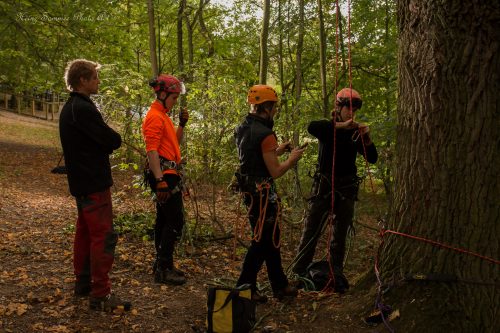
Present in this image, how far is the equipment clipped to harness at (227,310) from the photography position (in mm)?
3588

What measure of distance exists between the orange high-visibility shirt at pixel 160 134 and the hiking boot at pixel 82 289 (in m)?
1.27

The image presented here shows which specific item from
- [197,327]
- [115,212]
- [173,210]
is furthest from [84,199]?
[115,212]

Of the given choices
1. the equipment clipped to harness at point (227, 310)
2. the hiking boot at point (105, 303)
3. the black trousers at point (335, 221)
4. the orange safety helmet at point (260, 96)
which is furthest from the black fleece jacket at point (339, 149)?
the hiking boot at point (105, 303)

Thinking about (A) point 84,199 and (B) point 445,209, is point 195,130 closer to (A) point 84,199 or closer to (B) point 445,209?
(A) point 84,199

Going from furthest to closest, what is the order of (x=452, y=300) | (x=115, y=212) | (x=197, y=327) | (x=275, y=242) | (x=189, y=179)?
1. (x=115, y=212)
2. (x=189, y=179)
3. (x=275, y=242)
4. (x=197, y=327)
5. (x=452, y=300)

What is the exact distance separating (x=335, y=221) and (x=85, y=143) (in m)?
2.53

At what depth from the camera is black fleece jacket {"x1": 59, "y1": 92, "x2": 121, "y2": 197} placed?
3783 mm

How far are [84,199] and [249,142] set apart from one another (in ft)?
4.75

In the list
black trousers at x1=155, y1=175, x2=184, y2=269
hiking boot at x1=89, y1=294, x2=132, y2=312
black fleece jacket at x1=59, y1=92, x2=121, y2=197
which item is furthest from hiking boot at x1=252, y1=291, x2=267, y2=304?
black fleece jacket at x1=59, y1=92, x2=121, y2=197

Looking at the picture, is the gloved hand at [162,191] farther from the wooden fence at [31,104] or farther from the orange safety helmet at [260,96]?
the wooden fence at [31,104]

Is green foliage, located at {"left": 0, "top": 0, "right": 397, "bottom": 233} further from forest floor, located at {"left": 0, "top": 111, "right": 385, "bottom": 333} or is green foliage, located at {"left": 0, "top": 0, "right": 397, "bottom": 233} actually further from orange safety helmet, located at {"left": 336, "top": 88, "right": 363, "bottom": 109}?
forest floor, located at {"left": 0, "top": 111, "right": 385, "bottom": 333}

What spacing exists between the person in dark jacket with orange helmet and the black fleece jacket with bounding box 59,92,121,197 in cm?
110

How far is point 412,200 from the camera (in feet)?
11.5

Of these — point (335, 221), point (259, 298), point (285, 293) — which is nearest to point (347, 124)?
point (335, 221)
